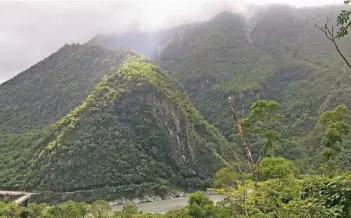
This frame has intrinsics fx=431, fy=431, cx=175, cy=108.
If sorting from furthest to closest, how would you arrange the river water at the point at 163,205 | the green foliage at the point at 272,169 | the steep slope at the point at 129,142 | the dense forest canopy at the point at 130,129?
the steep slope at the point at 129,142
the dense forest canopy at the point at 130,129
the river water at the point at 163,205
the green foliage at the point at 272,169

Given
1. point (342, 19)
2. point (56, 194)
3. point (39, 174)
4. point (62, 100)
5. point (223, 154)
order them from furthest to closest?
point (62, 100), point (223, 154), point (39, 174), point (56, 194), point (342, 19)

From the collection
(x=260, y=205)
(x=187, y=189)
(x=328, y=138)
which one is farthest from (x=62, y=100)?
(x=260, y=205)

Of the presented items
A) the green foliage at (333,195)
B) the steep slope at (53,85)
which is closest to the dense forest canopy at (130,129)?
the steep slope at (53,85)

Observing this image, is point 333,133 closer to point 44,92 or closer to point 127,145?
point 127,145

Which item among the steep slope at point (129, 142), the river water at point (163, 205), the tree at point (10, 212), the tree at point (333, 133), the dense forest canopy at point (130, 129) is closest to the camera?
the tree at point (333, 133)

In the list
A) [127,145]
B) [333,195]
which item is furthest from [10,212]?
[333,195]

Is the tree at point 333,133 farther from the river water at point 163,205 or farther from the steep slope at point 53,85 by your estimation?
the steep slope at point 53,85

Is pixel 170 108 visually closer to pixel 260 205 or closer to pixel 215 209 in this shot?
pixel 215 209

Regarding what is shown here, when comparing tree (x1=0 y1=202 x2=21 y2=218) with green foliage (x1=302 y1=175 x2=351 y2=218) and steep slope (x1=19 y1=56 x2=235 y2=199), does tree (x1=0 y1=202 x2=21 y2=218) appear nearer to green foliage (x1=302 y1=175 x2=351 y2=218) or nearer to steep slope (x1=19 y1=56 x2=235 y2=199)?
steep slope (x1=19 y1=56 x2=235 y2=199)

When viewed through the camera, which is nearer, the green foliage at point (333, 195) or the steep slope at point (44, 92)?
the green foliage at point (333, 195)
